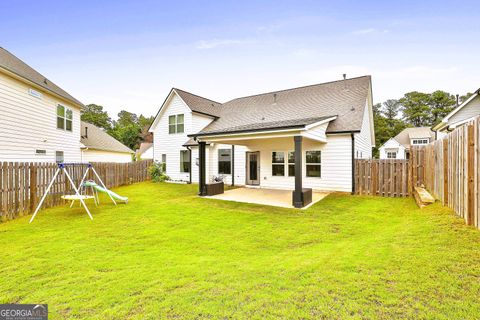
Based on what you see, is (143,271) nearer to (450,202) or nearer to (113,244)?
(113,244)

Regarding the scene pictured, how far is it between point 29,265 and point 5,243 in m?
2.00

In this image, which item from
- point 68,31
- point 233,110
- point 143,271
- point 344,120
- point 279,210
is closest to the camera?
point 143,271

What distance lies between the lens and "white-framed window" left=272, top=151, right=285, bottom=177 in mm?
13281

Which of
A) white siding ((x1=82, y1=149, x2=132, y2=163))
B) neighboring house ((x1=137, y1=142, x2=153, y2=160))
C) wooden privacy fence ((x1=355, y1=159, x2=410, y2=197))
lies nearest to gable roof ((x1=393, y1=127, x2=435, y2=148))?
wooden privacy fence ((x1=355, y1=159, x2=410, y2=197))

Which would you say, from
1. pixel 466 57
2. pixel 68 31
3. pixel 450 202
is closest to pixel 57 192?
pixel 68 31

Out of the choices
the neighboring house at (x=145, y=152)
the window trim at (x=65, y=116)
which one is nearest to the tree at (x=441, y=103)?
the neighboring house at (x=145, y=152)

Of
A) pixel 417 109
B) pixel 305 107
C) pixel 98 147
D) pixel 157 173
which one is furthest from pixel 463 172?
pixel 417 109

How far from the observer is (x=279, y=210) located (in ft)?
26.6

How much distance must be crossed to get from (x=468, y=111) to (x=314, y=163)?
9535 mm

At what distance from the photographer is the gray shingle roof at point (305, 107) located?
12188 mm

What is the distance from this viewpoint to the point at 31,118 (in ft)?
36.3

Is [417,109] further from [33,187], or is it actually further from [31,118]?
[33,187]

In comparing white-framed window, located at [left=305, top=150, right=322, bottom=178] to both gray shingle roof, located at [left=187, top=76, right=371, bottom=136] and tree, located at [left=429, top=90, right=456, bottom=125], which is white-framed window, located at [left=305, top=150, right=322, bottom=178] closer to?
gray shingle roof, located at [left=187, top=76, right=371, bottom=136]

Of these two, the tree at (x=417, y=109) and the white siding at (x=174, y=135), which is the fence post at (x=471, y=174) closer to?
the white siding at (x=174, y=135)
